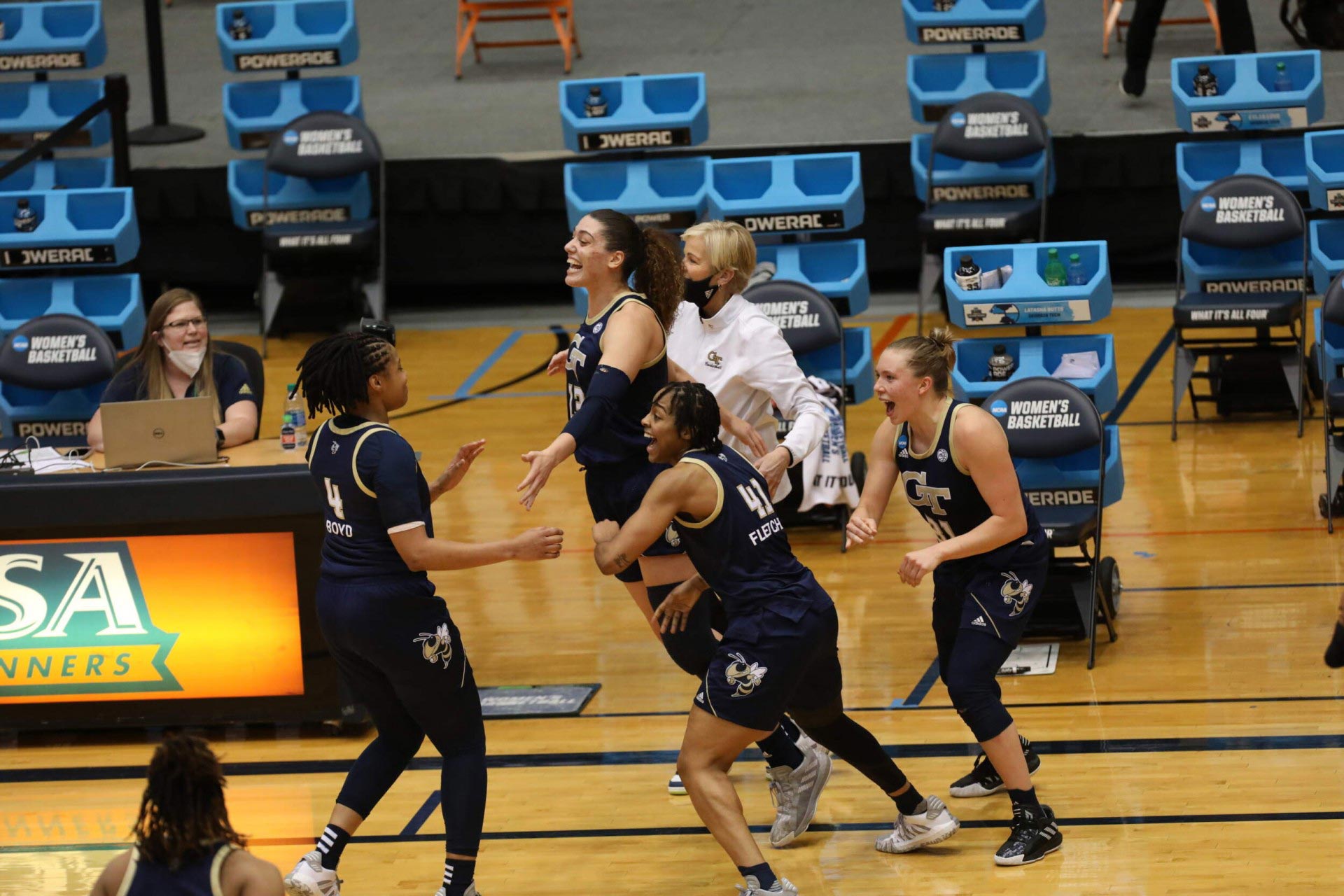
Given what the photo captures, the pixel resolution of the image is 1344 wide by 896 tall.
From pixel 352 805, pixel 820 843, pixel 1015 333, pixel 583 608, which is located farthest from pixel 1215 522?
pixel 352 805

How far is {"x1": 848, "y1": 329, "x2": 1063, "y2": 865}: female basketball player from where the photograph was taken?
17.0 ft

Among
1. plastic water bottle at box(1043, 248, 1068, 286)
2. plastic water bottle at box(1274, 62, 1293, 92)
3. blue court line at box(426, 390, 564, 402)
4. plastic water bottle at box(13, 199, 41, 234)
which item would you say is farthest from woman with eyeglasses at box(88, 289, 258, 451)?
plastic water bottle at box(1274, 62, 1293, 92)

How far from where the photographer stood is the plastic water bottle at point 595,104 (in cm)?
1166

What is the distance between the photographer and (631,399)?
539 cm

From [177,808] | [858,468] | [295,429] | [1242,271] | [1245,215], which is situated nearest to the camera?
[177,808]

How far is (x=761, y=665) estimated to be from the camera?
4.87 metres

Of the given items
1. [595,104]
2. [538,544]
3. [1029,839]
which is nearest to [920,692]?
[1029,839]

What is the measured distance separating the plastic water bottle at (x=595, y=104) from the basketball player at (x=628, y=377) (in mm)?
6329

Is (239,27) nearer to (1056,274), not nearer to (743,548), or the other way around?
(1056,274)

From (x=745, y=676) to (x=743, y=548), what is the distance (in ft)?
1.16

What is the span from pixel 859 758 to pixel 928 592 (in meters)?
2.84

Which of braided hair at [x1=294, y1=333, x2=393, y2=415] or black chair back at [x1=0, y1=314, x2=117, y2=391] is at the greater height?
braided hair at [x1=294, y1=333, x2=393, y2=415]

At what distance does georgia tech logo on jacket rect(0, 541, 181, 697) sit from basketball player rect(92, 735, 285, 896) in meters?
3.06

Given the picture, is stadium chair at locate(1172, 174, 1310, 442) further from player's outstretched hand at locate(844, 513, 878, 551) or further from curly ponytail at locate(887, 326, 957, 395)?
player's outstretched hand at locate(844, 513, 878, 551)
